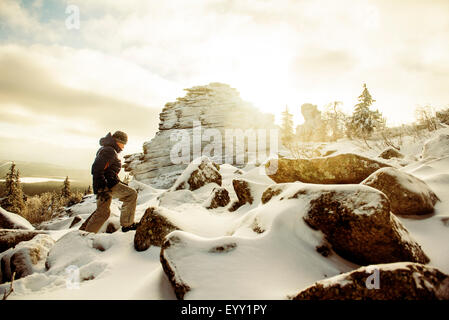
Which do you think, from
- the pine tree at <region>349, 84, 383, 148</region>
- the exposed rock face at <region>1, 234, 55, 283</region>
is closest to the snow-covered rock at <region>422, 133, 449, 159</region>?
the exposed rock face at <region>1, 234, 55, 283</region>

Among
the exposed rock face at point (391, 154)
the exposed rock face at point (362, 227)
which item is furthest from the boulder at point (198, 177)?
the exposed rock face at point (391, 154)

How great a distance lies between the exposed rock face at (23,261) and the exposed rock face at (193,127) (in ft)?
68.0

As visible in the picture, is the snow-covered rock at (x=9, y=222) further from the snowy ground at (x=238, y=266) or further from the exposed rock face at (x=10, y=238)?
the snowy ground at (x=238, y=266)

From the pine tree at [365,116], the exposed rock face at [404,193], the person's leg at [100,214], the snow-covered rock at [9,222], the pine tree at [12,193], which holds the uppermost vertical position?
the pine tree at [365,116]

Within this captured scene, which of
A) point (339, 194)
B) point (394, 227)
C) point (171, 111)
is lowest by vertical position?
point (394, 227)

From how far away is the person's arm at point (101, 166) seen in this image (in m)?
4.75

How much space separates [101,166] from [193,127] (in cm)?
2920

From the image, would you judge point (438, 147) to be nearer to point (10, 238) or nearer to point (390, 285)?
point (390, 285)
